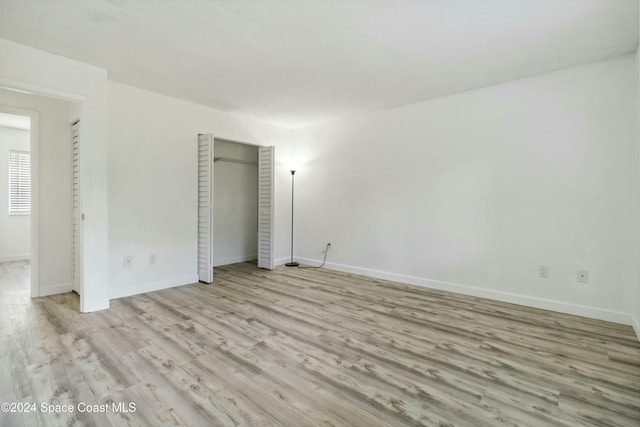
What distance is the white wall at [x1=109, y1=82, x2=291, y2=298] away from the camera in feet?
11.1

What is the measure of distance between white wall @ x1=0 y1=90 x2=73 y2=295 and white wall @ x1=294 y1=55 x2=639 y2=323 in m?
3.68

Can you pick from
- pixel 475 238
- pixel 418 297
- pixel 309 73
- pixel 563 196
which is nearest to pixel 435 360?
pixel 418 297

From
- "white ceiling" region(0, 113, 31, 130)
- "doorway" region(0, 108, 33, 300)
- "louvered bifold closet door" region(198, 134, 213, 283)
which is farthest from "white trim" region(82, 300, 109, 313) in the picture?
"white ceiling" region(0, 113, 31, 130)

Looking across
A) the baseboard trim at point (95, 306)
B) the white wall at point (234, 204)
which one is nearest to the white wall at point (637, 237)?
the baseboard trim at point (95, 306)

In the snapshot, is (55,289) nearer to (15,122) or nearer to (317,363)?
(317,363)

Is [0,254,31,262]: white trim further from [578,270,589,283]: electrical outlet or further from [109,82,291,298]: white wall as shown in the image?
[578,270,589,283]: electrical outlet

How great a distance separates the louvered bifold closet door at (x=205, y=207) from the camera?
3984 mm

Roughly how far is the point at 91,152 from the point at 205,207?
4.62 ft

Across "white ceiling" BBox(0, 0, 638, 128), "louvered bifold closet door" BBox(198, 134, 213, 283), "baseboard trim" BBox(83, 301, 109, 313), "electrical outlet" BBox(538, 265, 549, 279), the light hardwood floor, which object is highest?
"white ceiling" BBox(0, 0, 638, 128)

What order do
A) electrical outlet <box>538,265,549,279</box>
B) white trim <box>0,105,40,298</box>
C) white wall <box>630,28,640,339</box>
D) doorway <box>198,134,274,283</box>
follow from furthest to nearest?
doorway <box>198,134,274,283</box> → white trim <box>0,105,40,298</box> → electrical outlet <box>538,265,549,279</box> → white wall <box>630,28,640,339</box>

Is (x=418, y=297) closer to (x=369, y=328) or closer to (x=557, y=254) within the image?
(x=369, y=328)

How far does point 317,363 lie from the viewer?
203 cm

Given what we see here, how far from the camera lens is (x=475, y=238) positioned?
11.5 feet

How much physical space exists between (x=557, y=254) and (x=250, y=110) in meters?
4.18
